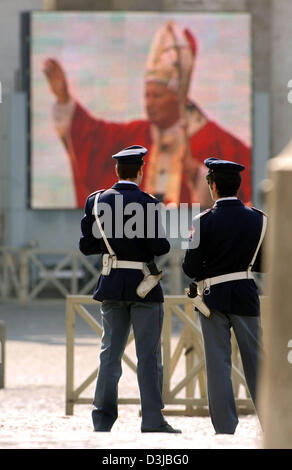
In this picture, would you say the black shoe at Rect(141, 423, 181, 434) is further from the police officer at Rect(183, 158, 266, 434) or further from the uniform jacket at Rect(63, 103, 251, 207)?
the uniform jacket at Rect(63, 103, 251, 207)

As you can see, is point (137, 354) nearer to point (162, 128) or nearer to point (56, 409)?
point (56, 409)

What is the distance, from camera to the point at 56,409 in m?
6.66

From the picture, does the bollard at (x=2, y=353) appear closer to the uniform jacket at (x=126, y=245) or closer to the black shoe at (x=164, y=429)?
the uniform jacket at (x=126, y=245)

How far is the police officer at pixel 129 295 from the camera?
15.7 feet

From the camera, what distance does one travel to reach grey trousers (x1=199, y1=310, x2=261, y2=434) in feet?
15.1

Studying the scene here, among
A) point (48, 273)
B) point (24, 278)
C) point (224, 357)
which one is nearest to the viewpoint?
point (224, 357)

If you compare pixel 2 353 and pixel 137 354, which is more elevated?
pixel 137 354

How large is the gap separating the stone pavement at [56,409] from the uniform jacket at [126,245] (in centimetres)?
67

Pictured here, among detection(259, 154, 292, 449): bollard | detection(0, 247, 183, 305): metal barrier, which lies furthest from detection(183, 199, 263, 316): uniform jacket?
detection(0, 247, 183, 305): metal barrier

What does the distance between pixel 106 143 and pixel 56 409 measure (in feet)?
40.6

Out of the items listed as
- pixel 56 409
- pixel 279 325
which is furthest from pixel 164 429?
pixel 279 325

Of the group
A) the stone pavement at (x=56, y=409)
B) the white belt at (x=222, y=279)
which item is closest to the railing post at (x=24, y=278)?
the stone pavement at (x=56, y=409)
